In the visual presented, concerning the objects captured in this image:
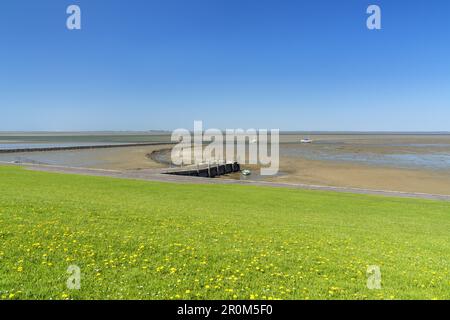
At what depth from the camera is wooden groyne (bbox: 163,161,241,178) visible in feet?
125

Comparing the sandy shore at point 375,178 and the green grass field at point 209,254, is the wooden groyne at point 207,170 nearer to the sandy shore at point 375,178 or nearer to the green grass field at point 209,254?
the sandy shore at point 375,178

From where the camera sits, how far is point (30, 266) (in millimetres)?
6191

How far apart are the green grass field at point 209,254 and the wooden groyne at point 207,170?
79.4ft

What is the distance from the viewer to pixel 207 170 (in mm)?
43469

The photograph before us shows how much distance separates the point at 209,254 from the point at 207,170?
36.0 metres

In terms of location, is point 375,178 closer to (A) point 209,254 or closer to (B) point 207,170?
(B) point 207,170

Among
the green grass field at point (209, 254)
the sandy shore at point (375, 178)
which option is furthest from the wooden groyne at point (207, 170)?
the green grass field at point (209, 254)

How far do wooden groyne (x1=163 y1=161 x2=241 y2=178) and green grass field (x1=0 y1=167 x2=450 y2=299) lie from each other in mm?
24196

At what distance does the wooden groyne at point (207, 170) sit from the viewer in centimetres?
3814

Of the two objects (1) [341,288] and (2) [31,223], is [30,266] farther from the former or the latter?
(1) [341,288]

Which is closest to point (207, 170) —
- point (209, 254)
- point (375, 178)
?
point (375, 178)

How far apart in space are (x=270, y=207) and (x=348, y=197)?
7.56 metres
